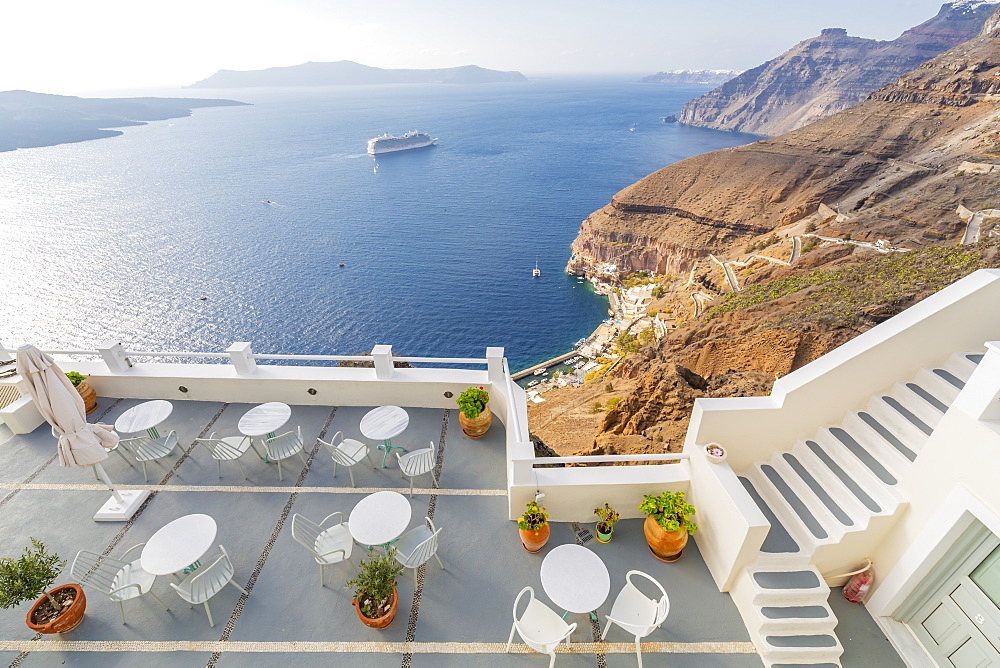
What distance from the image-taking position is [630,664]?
5.37 meters

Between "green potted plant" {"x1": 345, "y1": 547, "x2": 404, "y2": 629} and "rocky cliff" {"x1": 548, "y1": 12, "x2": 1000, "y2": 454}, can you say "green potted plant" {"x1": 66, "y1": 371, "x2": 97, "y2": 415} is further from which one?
"rocky cliff" {"x1": 548, "y1": 12, "x2": 1000, "y2": 454}

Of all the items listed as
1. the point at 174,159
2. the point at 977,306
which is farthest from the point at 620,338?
the point at 174,159

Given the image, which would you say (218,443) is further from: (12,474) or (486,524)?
(486,524)

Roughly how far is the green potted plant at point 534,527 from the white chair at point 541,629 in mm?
1034

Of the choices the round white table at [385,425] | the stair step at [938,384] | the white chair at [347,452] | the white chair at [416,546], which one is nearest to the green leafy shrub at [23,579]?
the white chair at [347,452]

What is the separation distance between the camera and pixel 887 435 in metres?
6.62

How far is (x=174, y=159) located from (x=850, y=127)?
167 m

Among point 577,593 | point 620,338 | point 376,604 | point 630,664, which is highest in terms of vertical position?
point 577,593

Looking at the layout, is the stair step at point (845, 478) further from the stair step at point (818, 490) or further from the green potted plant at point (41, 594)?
the green potted plant at point (41, 594)

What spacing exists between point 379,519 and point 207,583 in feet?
7.61

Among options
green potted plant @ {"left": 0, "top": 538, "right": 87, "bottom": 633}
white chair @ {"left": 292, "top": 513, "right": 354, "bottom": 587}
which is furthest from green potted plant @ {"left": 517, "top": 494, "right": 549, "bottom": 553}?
green potted plant @ {"left": 0, "top": 538, "right": 87, "bottom": 633}

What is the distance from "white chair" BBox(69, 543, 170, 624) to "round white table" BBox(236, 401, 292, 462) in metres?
2.09

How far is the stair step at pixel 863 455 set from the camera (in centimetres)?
619

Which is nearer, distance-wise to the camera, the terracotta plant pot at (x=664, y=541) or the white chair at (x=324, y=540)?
the white chair at (x=324, y=540)
